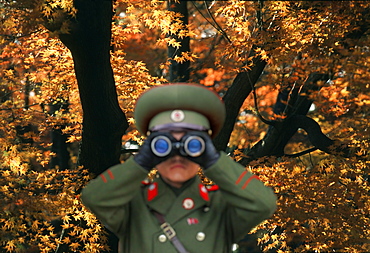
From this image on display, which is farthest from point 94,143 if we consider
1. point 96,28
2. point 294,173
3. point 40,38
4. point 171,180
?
point 171,180

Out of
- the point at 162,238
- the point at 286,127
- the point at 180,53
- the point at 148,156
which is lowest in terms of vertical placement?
the point at 286,127

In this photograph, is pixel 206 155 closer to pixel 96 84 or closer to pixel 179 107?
pixel 179 107

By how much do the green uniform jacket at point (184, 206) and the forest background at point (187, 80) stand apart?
2791 millimetres

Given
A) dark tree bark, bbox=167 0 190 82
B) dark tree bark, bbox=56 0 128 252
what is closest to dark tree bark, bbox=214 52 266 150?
dark tree bark, bbox=167 0 190 82

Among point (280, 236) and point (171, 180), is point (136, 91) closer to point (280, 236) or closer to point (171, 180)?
point (280, 236)

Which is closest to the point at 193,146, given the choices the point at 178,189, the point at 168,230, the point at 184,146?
the point at 184,146

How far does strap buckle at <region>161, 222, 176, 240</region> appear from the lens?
3.38m

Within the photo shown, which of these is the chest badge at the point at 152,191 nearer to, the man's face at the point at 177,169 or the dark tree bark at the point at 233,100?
the man's face at the point at 177,169

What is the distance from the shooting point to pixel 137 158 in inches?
130

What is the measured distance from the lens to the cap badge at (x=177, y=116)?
3379 millimetres

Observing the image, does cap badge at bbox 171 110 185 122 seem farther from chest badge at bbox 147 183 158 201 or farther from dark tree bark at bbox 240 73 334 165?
dark tree bark at bbox 240 73 334 165

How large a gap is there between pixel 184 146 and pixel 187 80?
24.1ft

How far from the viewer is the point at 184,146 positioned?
128 inches

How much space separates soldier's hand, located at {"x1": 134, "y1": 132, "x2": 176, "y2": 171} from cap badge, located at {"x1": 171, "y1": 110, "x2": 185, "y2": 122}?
0.12 meters
